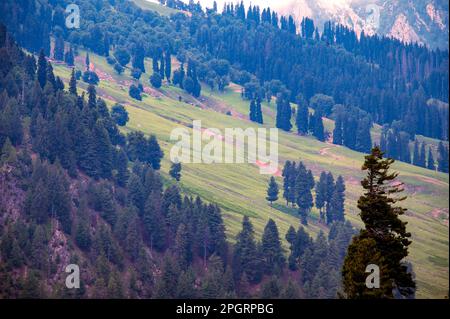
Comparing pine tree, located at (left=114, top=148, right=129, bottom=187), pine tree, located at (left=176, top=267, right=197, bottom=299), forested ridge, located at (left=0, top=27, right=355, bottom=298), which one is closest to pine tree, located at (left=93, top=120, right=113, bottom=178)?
forested ridge, located at (left=0, top=27, right=355, bottom=298)

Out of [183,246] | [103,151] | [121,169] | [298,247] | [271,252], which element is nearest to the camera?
[271,252]

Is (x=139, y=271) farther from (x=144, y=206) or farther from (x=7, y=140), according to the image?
(x=7, y=140)

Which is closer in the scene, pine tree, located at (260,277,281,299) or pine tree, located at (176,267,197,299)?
pine tree, located at (260,277,281,299)

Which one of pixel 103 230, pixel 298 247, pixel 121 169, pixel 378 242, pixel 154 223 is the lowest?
pixel 298 247

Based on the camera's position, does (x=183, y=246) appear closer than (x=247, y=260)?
No

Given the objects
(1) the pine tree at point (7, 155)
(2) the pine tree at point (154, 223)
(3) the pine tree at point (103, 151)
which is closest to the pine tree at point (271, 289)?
(2) the pine tree at point (154, 223)

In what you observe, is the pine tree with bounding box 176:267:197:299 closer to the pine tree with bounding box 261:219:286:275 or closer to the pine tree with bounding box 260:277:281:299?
the pine tree with bounding box 260:277:281:299

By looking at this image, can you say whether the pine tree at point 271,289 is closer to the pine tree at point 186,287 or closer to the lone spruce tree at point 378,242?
the pine tree at point 186,287

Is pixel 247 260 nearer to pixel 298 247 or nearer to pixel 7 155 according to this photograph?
pixel 298 247

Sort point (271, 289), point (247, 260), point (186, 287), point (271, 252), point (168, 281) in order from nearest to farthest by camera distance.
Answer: point (271, 289) → point (186, 287) → point (168, 281) → point (247, 260) → point (271, 252)

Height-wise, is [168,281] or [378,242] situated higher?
[378,242]

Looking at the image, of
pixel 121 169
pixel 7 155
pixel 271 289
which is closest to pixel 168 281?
pixel 271 289

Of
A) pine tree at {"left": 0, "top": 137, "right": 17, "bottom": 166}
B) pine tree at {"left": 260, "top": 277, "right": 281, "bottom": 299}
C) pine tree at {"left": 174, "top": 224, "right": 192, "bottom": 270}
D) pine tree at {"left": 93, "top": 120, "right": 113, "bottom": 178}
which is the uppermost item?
pine tree at {"left": 0, "top": 137, "right": 17, "bottom": 166}
